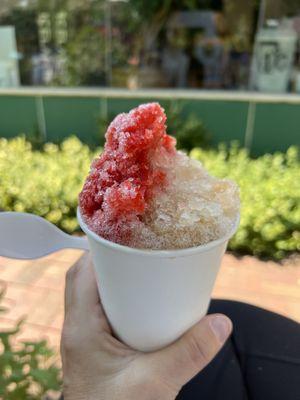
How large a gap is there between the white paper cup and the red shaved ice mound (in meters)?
0.03

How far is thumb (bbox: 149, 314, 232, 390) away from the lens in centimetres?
113

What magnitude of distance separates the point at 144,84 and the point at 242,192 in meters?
2.61

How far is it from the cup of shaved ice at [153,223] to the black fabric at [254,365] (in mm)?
496

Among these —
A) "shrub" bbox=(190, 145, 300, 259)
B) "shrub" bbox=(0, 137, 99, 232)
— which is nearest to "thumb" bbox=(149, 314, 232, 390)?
"shrub" bbox=(190, 145, 300, 259)

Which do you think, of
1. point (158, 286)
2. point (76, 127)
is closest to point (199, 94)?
point (76, 127)

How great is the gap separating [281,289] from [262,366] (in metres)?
2.08

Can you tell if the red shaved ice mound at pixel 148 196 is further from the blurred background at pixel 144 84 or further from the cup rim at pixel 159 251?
the blurred background at pixel 144 84

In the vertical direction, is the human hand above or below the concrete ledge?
above

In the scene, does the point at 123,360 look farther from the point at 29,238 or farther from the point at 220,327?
the point at 29,238

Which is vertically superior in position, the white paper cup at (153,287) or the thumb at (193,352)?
the white paper cup at (153,287)

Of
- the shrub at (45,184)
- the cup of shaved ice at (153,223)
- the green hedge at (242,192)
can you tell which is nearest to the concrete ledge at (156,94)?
the green hedge at (242,192)

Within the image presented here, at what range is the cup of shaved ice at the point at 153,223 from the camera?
0.98 meters

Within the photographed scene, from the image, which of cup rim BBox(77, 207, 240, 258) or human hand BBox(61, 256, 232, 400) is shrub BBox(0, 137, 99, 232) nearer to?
human hand BBox(61, 256, 232, 400)

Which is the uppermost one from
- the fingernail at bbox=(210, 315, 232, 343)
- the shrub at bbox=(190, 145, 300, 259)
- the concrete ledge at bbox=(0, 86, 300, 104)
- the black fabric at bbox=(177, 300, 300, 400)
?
the fingernail at bbox=(210, 315, 232, 343)
